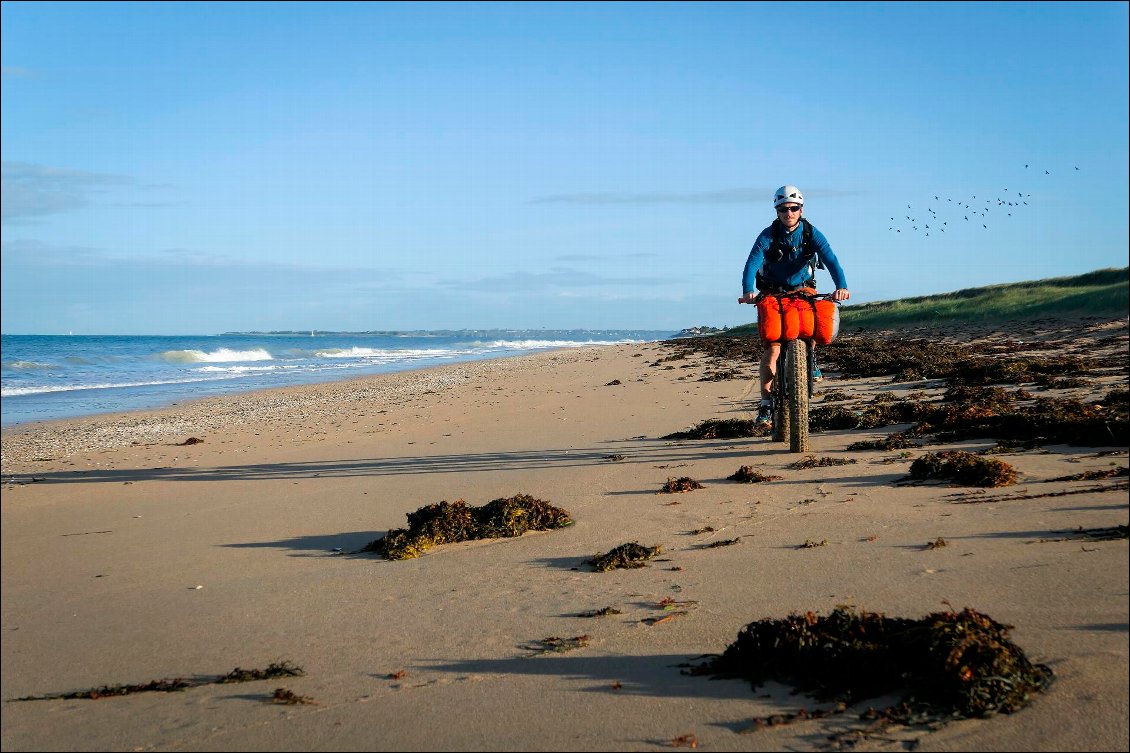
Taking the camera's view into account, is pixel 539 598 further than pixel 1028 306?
No

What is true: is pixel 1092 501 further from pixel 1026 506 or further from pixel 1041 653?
pixel 1026 506

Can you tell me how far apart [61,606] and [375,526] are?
247 cm

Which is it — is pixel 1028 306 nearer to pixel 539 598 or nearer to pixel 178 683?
pixel 539 598

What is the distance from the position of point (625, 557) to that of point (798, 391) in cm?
302

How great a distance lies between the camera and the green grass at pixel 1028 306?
3381 mm

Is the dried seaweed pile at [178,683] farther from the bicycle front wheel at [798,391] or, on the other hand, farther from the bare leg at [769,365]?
the bare leg at [769,365]

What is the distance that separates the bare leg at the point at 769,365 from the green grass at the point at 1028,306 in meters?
1.99

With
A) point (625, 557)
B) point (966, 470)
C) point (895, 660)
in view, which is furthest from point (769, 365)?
point (895, 660)

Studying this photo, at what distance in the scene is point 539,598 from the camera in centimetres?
337

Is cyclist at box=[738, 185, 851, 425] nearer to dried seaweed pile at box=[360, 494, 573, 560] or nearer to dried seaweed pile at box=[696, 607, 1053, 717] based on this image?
dried seaweed pile at box=[360, 494, 573, 560]

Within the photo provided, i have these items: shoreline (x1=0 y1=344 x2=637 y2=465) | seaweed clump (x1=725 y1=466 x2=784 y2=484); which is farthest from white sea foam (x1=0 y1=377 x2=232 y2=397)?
seaweed clump (x1=725 y1=466 x2=784 y2=484)

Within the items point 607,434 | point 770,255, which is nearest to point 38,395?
point 607,434

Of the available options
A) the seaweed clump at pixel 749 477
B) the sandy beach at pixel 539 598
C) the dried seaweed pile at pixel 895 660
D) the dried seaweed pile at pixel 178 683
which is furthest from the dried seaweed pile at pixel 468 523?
the dried seaweed pile at pixel 895 660

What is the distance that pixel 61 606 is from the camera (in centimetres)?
250
